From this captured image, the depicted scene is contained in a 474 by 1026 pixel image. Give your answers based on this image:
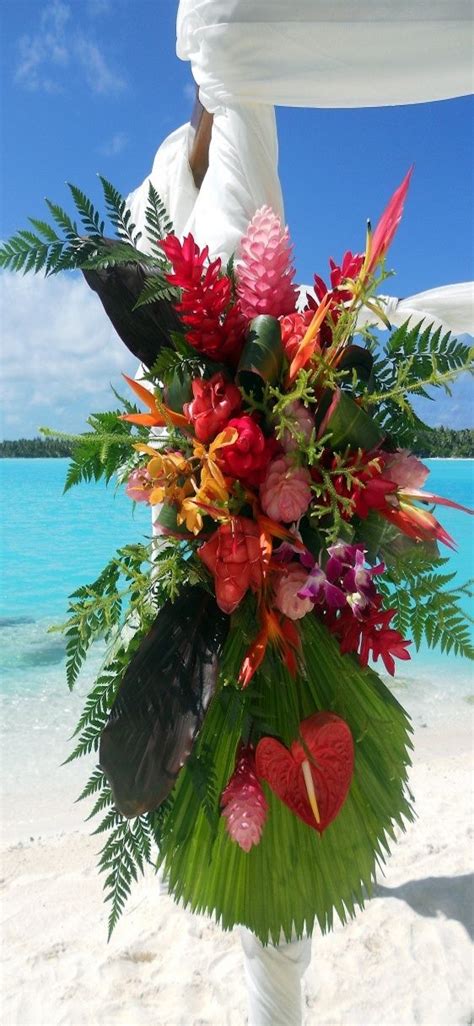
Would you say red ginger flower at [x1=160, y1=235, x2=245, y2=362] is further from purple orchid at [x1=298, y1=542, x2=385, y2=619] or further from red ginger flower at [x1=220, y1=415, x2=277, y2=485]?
purple orchid at [x1=298, y1=542, x2=385, y2=619]

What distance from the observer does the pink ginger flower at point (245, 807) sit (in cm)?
76

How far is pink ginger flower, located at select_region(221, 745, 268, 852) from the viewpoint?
2.48 ft

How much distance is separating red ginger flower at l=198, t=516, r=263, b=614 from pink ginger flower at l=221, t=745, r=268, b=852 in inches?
7.3

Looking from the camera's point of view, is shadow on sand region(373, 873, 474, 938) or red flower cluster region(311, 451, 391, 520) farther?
shadow on sand region(373, 873, 474, 938)

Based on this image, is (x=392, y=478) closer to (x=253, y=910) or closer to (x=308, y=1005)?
(x=253, y=910)

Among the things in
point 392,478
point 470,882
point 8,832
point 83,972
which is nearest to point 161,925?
point 83,972

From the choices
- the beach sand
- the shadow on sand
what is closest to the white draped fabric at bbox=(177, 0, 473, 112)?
the beach sand

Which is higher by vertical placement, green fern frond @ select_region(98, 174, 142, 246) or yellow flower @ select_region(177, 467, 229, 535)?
green fern frond @ select_region(98, 174, 142, 246)

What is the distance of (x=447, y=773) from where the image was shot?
3082 millimetres

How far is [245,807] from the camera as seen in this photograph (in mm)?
761

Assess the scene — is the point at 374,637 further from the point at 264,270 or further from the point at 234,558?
the point at 264,270

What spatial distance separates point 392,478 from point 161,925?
1.44m

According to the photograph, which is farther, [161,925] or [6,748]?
[6,748]

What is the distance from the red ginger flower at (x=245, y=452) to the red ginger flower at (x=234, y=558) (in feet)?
0.15
